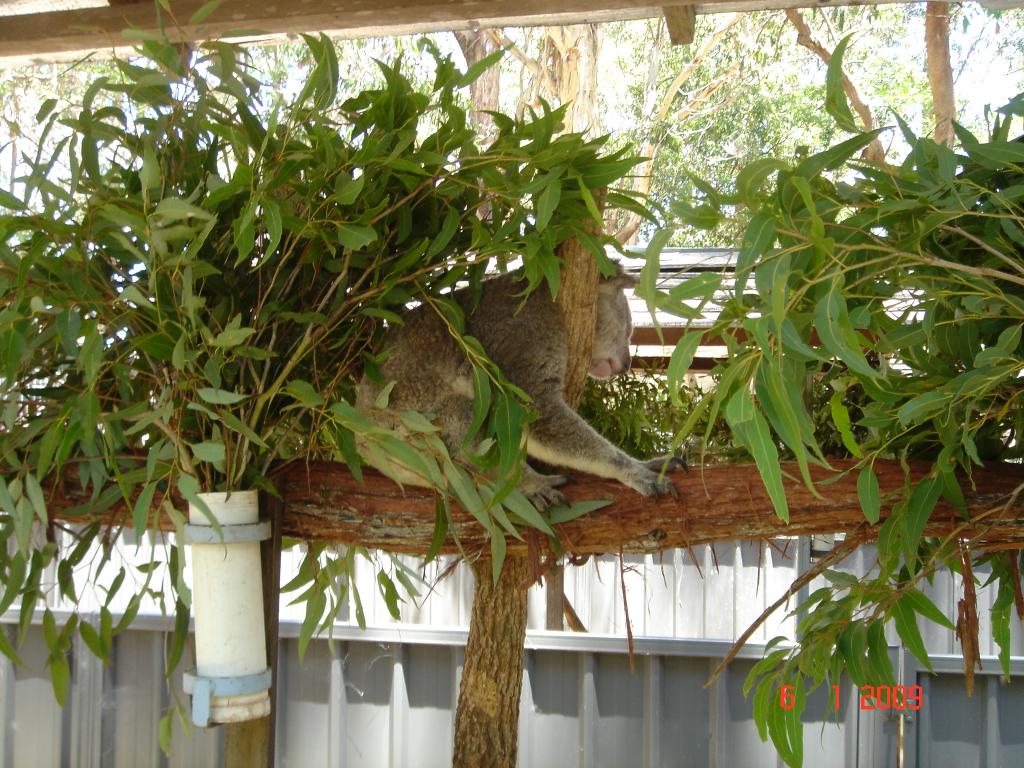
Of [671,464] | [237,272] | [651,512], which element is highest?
[237,272]

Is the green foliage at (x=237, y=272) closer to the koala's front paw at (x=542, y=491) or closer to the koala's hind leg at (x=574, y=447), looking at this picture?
the koala's front paw at (x=542, y=491)

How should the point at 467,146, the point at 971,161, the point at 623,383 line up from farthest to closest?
the point at 623,383
the point at 467,146
the point at 971,161

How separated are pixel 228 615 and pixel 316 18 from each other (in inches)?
62.7

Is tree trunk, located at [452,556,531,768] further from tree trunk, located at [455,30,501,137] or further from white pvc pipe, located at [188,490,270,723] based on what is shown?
tree trunk, located at [455,30,501,137]

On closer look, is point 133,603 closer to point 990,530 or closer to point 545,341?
point 545,341

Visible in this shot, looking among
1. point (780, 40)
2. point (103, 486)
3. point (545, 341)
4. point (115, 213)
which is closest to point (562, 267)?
point (545, 341)

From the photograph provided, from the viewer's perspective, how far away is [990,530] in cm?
207

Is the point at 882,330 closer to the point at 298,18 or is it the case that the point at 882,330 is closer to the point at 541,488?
the point at 541,488

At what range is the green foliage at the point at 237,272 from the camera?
1.99 m

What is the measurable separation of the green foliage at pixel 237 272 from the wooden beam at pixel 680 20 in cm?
52

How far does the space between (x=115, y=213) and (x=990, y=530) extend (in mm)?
1893

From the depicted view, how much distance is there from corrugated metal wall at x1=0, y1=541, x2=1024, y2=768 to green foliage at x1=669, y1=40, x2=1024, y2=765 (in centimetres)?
202

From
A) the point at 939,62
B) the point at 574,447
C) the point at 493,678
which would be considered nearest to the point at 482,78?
the point at 939,62

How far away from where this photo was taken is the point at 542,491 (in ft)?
7.84
